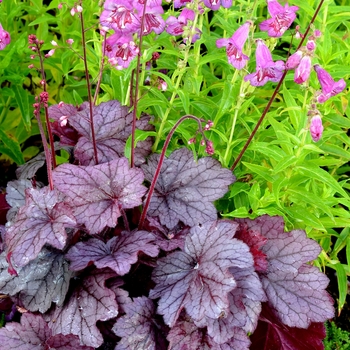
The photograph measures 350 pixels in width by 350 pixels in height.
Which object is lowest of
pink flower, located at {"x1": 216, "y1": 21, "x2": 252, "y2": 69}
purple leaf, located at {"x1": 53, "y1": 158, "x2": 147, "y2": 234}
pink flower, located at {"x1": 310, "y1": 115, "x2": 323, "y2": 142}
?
purple leaf, located at {"x1": 53, "y1": 158, "x2": 147, "y2": 234}

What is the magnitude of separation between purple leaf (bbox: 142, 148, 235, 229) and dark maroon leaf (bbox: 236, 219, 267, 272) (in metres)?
0.13

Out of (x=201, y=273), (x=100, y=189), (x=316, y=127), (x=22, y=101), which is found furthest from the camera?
(x=22, y=101)

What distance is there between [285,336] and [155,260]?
59cm

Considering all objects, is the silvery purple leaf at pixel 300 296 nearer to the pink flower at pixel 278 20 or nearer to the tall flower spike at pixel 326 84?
the tall flower spike at pixel 326 84

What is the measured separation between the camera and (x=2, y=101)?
9.87 feet

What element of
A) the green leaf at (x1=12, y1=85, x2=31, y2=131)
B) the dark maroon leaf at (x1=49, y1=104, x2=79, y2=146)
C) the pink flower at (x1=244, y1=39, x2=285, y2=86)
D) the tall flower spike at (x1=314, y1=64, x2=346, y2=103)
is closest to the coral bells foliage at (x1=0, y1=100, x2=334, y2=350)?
the dark maroon leaf at (x1=49, y1=104, x2=79, y2=146)

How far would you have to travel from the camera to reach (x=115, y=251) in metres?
1.98

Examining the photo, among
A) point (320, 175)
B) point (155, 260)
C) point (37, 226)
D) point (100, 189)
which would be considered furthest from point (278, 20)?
point (37, 226)

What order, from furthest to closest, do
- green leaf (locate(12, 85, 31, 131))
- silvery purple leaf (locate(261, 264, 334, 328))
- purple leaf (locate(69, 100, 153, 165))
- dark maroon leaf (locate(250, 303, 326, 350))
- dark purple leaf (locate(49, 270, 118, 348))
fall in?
green leaf (locate(12, 85, 31, 131))
purple leaf (locate(69, 100, 153, 165))
dark maroon leaf (locate(250, 303, 326, 350))
silvery purple leaf (locate(261, 264, 334, 328))
dark purple leaf (locate(49, 270, 118, 348))

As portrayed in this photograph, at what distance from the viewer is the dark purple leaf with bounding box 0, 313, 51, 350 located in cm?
191

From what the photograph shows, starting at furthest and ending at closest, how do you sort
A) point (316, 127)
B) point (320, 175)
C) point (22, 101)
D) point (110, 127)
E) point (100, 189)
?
point (22, 101) < point (110, 127) < point (320, 175) < point (100, 189) < point (316, 127)

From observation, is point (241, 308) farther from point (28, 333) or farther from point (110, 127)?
point (110, 127)

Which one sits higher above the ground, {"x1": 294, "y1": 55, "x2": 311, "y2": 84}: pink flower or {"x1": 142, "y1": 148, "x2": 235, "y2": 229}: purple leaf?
{"x1": 294, "y1": 55, "x2": 311, "y2": 84}: pink flower

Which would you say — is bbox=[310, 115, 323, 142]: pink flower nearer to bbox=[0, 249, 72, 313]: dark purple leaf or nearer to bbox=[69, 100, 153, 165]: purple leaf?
bbox=[69, 100, 153, 165]: purple leaf
